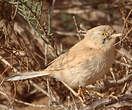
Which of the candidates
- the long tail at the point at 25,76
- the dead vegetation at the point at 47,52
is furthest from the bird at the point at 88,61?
the dead vegetation at the point at 47,52

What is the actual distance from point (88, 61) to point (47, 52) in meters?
1.47

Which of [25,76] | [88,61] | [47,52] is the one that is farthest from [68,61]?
[47,52]

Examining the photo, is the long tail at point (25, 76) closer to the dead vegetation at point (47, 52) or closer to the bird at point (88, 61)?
the bird at point (88, 61)

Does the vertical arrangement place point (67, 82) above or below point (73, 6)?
below

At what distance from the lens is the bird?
143 inches

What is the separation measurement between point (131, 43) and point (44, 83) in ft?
5.49

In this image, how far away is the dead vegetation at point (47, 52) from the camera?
13.5 ft

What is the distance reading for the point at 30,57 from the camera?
16.0ft

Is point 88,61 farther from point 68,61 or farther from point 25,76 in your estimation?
point 25,76

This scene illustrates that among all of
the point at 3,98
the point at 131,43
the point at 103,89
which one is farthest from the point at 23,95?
the point at 131,43

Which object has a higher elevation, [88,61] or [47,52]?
[88,61]

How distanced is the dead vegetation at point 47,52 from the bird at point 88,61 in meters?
0.24

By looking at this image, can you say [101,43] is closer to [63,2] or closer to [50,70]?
[50,70]

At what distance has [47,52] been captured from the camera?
16.4ft
